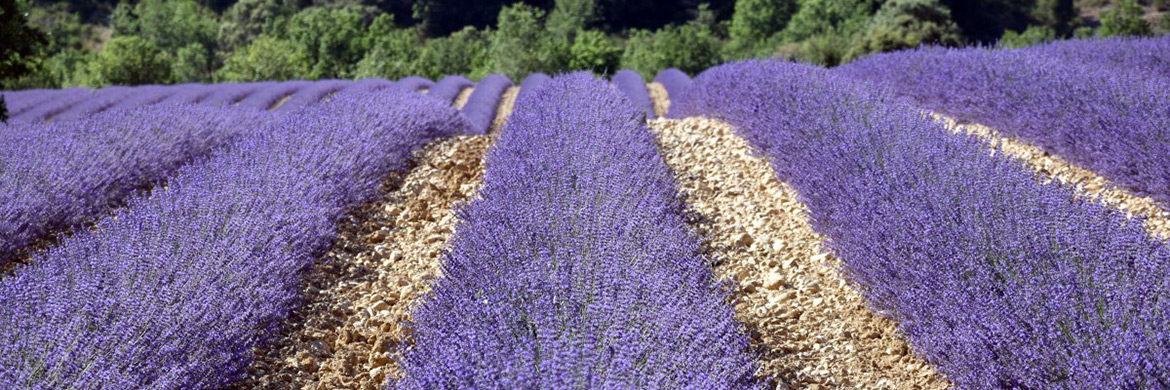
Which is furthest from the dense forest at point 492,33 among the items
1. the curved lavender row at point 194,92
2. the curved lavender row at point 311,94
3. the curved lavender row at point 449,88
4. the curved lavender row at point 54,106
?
the curved lavender row at point 449,88

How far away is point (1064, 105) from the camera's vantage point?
5402mm

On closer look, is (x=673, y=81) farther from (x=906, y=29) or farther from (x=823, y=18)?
(x=823, y=18)

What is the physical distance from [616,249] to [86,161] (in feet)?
12.1

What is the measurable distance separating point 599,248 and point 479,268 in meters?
0.43

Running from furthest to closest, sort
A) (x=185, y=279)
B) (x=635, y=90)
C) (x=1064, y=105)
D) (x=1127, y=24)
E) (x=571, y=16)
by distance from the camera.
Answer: (x=571, y=16)
(x=1127, y=24)
(x=635, y=90)
(x=1064, y=105)
(x=185, y=279)

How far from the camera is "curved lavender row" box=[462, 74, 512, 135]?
31.0 ft

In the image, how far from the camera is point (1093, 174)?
16.3 feet

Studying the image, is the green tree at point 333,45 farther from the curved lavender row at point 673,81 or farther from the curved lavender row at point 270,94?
the curved lavender row at point 673,81

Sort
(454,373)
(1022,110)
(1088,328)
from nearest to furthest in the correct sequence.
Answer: (454,373) → (1088,328) → (1022,110)

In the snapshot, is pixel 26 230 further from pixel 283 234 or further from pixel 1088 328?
pixel 1088 328

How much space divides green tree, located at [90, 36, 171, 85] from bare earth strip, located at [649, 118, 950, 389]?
65.3 feet

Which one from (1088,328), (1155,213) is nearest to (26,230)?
(1088,328)

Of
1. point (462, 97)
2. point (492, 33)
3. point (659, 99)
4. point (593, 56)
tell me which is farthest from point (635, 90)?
point (492, 33)

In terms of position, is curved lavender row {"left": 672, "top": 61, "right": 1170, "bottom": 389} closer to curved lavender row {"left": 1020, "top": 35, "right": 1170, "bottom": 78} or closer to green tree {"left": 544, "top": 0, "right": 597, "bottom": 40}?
curved lavender row {"left": 1020, "top": 35, "right": 1170, "bottom": 78}
